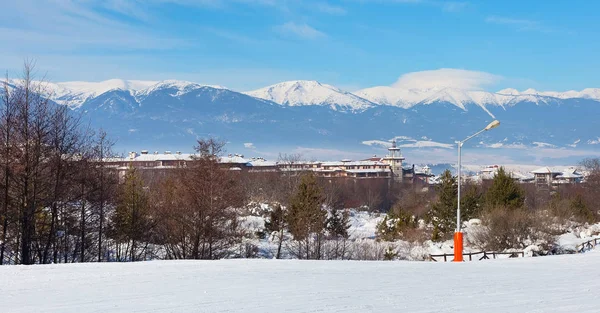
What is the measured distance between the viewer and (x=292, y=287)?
14750 millimetres

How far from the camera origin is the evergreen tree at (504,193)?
53.0 meters

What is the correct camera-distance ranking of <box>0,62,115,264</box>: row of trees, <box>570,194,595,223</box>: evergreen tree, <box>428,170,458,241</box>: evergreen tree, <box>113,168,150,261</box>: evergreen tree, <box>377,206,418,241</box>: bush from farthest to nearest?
1. <box>570,194,595,223</box>: evergreen tree
2. <box>377,206,418,241</box>: bush
3. <box>428,170,458,241</box>: evergreen tree
4. <box>113,168,150,261</box>: evergreen tree
5. <box>0,62,115,264</box>: row of trees

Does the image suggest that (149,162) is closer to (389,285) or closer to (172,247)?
(172,247)

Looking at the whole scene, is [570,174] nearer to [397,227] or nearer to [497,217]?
[397,227]

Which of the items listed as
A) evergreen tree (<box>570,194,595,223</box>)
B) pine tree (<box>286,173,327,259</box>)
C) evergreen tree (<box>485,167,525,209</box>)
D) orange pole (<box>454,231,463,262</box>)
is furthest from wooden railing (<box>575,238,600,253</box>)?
orange pole (<box>454,231,463,262</box>)

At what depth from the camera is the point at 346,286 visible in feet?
49.4

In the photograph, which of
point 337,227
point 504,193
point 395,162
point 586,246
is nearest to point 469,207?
point 504,193

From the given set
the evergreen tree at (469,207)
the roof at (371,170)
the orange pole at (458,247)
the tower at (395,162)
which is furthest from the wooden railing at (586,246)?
the tower at (395,162)

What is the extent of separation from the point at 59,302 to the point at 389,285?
294 inches

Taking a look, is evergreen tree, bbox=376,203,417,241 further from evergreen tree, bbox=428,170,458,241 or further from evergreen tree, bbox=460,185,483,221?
evergreen tree, bbox=460,185,483,221

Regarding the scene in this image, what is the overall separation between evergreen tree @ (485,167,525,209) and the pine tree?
51.6 ft

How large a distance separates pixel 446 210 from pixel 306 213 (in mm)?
16907

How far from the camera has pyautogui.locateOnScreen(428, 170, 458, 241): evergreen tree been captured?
5522cm

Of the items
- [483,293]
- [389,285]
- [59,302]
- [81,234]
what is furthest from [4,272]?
[81,234]
